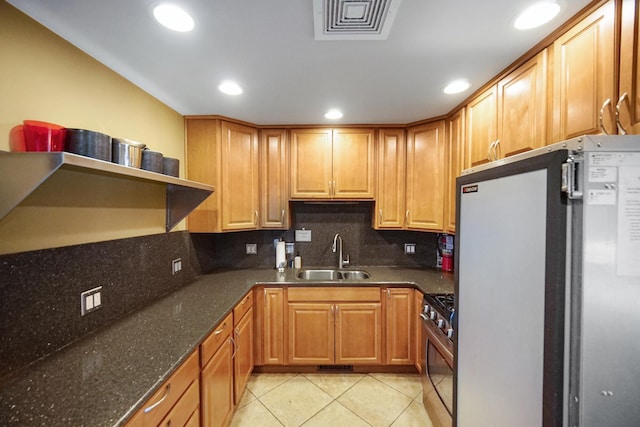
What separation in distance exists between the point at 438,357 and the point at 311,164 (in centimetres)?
186

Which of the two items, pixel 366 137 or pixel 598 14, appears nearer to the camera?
pixel 598 14

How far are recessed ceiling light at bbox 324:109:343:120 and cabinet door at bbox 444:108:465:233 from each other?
97 cm

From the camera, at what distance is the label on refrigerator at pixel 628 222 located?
58 centimetres

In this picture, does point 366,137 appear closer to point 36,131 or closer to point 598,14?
point 598,14

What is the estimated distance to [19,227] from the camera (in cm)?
94

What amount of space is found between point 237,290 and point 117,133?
1.30m

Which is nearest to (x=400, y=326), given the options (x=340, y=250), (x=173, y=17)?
(x=340, y=250)

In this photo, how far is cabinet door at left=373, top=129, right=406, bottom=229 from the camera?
7.84ft

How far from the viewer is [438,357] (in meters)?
1.53

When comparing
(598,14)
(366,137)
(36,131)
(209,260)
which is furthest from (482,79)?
(209,260)

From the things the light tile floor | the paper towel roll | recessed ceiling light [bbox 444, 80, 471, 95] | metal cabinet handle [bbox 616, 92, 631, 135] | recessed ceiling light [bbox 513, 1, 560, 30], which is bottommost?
the light tile floor

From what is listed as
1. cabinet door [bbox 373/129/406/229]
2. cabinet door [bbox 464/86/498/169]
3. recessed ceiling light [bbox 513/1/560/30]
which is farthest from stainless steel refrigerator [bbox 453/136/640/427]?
cabinet door [bbox 373/129/406/229]

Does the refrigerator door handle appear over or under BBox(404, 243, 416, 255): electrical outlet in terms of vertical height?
over

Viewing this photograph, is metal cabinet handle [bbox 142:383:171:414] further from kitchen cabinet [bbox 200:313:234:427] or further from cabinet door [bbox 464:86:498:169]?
cabinet door [bbox 464:86:498:169]
